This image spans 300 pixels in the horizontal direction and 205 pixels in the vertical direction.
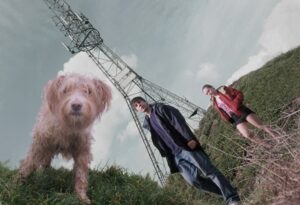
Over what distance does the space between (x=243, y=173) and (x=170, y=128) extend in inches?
64.9

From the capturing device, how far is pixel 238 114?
9.47 meters

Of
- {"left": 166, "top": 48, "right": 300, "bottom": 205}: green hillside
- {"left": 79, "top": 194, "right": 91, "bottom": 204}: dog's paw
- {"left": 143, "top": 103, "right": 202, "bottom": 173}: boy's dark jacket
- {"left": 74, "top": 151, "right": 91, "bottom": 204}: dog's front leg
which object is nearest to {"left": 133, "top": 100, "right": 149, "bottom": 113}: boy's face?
{"left": 143, "top": 103, "right": 202, "bottom": 173}: boy's dark jacket

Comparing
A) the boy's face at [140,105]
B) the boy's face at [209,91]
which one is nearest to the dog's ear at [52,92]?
the boy's face at [140,105]

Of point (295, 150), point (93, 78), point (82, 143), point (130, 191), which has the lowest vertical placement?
point (295, 150)

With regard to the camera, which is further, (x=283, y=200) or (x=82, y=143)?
(x=82, y=143)

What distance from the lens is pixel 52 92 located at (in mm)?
7105

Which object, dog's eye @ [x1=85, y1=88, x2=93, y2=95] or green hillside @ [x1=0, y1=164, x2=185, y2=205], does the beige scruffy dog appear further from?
green hillside @ [x1=0, y1=164, x2=185, y2=205]

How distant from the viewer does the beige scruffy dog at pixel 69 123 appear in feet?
22.6

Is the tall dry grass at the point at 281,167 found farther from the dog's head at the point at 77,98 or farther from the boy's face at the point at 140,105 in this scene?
the boy's face at the point at 140,105

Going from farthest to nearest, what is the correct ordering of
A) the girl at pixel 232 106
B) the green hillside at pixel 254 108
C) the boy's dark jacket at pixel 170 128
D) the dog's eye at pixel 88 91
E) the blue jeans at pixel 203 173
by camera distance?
the green hillside at pixel 254 108 → the girl at pixel 232 106 → the boy's dark jacket at pixel 170 128 → the blue jeans at pixel 203 173 → the dog's eye at pixel 88 91

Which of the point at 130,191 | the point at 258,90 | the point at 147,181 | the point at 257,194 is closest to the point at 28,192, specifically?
the point at 130,191

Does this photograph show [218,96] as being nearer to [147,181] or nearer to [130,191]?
[147,181]

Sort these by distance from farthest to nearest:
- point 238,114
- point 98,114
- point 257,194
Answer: point 238,114 < point 98,114 < point 257,194

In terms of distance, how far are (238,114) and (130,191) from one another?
8.71 feet
